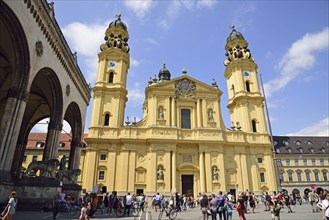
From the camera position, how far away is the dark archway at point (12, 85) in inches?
420

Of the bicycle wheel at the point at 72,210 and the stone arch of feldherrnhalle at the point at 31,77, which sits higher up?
the stone arch of feldherrnhalle at the point at 31,77

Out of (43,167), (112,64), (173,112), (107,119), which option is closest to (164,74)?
(112,64)

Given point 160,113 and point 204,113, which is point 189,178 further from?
point 160,113

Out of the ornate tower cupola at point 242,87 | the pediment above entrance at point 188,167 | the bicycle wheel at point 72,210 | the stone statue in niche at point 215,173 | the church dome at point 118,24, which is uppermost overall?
the church dome at point 118,24

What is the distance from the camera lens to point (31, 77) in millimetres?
12602

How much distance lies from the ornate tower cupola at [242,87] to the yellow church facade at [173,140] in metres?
0.17

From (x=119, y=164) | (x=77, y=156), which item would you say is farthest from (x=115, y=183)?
(x=77, y=156)

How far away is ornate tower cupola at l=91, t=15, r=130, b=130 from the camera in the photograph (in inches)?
1304

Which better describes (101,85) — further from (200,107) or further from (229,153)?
(229,153)

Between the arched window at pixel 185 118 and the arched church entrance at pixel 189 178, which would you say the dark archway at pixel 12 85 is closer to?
the arched church entrance at pixel 189 178

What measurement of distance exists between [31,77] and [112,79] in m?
24.0

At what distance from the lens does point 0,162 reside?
1049 centimetres

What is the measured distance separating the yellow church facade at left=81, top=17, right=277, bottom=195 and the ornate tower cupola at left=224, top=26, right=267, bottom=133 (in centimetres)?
17

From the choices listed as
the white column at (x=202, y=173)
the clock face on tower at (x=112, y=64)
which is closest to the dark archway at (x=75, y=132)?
the clock face on tower at (x=112, y=64)
